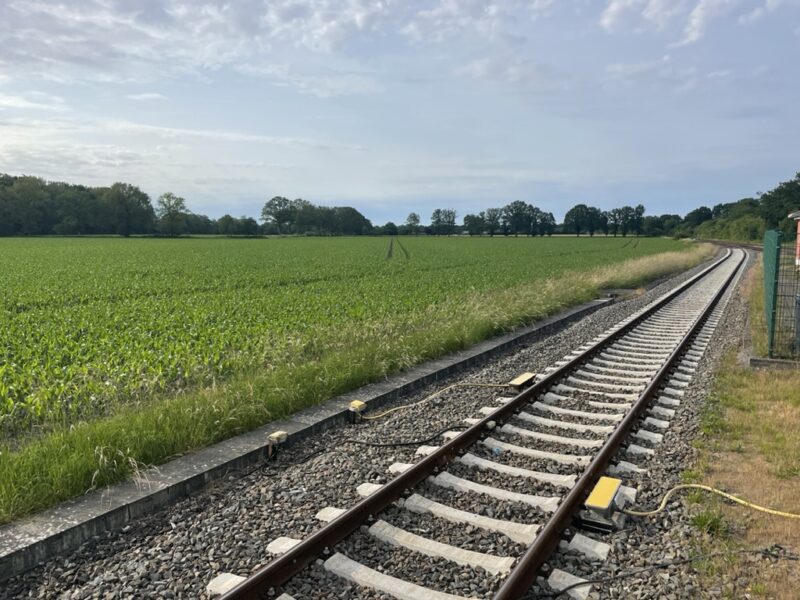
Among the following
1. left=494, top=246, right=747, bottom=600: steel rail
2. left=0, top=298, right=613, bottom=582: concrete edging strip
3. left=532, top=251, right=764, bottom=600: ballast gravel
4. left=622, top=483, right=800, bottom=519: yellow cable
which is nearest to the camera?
left=494, top=246, right=747, bottom=600: steel rail

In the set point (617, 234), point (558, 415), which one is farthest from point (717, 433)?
point (617, 234)

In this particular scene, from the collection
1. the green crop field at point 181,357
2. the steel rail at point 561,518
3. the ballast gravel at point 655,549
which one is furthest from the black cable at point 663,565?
the green crop field at point 181,357

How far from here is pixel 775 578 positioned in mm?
3850

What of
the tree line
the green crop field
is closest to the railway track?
the green crop field

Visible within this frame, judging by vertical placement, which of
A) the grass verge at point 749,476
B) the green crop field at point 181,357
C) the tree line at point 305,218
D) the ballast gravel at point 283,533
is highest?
the tree line at point 305,218

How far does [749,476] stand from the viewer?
18.1 feet

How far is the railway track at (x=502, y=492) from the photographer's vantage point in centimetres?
384

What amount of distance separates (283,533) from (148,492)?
1.40 meters

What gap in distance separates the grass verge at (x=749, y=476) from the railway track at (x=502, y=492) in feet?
1.94

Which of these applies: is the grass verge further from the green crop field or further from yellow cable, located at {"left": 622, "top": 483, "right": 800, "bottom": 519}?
the green crop field

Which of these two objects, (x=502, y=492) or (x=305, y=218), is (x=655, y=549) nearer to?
(x=502, y=492)

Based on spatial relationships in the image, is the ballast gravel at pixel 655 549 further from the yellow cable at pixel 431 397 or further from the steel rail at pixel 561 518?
the yellow cable at pixel 431 397

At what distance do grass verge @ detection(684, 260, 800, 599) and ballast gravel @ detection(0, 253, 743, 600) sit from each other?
0.77ft

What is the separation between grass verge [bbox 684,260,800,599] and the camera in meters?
3.90
